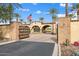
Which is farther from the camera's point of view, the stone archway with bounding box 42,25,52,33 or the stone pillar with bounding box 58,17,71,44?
the stone archway with bounding box 42,25,52,33

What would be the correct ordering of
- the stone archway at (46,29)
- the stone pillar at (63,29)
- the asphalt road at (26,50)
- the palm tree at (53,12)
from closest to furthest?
the asphalt road at (26,50) → the palm tree at (53,12) → the stone pillar at (63,29) → the stone archway at (46,29)

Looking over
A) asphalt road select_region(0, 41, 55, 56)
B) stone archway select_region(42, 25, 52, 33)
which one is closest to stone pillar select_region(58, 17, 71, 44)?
stone archway select_region(42, 25, 52, 33)

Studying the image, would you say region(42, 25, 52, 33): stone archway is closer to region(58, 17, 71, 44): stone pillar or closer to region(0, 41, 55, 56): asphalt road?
region(58, 17, 71, 44): stone pillar

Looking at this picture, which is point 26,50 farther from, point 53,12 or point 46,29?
point 46,29

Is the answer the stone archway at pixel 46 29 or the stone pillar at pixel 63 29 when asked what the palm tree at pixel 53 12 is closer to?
the stone pillar at pixel 63 29

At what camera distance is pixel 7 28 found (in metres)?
14.1

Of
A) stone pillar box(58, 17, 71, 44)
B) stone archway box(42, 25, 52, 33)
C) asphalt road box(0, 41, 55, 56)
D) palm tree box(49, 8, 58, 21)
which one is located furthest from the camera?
stone archway box(42, 25, 52, 33)

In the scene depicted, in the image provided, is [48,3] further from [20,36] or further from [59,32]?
[20,36]

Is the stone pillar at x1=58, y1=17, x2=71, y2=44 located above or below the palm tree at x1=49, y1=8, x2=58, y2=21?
below

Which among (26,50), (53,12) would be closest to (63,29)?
(53,12)

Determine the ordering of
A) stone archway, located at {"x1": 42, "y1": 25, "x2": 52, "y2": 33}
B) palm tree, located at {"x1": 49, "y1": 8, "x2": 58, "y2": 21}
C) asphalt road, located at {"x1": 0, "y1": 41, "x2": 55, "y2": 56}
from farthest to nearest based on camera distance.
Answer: stone archway, located at {"x1": 42, "y1": 25, "x2": 52, "y2": 33}
palm tree, located at {"x1": 49, "y1": 8, "x2": 58, "y2": 21}
asphalt road, located at {"x1": 0, "y1": 41, "x2": 55, "y2": 56}

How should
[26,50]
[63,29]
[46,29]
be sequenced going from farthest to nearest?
[46,29] < [63,29] < [26,50]


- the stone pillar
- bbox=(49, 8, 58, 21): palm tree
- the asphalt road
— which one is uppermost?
bbox=(49, 8, 58, 21): palm tree

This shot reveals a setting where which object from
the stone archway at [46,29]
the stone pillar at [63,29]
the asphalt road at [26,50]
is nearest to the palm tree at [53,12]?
the stone pillar at [63,29]
